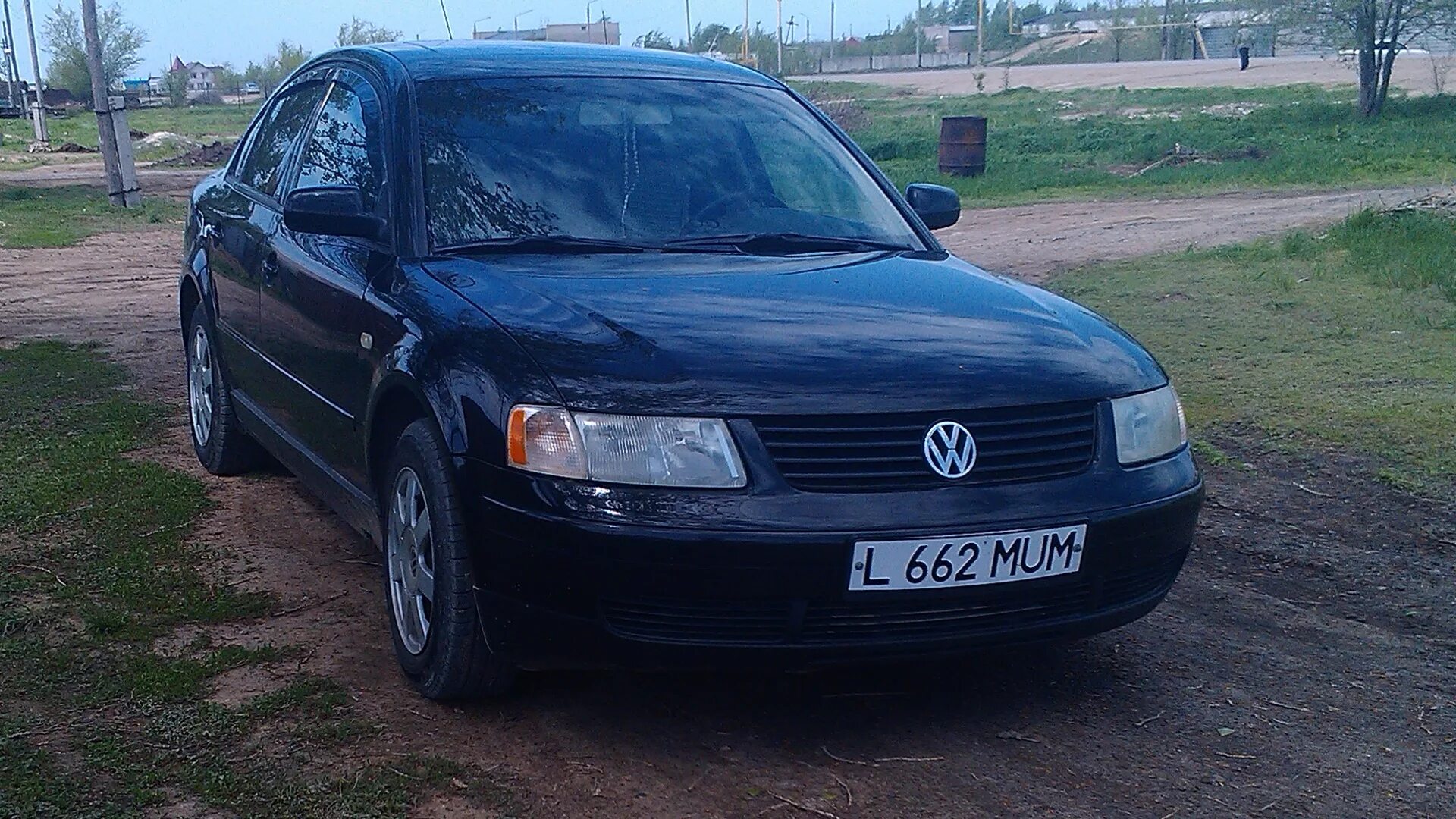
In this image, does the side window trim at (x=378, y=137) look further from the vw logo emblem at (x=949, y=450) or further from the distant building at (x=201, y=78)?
the distant building at (x=201, y=78)

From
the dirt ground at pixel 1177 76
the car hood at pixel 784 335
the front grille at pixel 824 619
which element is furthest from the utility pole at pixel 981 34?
the front grille at pixel 824 619

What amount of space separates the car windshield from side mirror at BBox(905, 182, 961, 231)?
303mm

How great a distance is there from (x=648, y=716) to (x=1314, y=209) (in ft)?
47.1

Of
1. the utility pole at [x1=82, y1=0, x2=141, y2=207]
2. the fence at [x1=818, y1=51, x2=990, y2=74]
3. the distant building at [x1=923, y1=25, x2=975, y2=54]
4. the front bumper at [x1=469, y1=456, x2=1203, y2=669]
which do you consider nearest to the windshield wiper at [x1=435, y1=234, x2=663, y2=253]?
the front bumper at [x1=469, y1=456, x2=1203, y2=669]

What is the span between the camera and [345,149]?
455cm

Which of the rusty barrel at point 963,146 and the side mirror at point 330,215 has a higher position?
the side mirror at point 330,215

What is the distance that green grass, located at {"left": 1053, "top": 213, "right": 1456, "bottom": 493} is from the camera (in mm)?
6508

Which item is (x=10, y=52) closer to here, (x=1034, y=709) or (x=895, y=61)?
(x=1034, y=709)

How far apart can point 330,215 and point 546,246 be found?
57 centimetres

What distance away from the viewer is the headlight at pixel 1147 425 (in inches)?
135

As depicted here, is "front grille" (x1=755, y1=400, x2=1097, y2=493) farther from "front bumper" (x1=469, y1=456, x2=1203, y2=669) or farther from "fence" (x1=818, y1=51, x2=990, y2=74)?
"fence" (x1=818, y1=51, x2=990, y2=74)

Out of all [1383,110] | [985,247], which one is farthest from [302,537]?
[1383,110]

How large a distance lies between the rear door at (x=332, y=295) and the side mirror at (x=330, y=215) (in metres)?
0.04

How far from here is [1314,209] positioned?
52.8 ft
